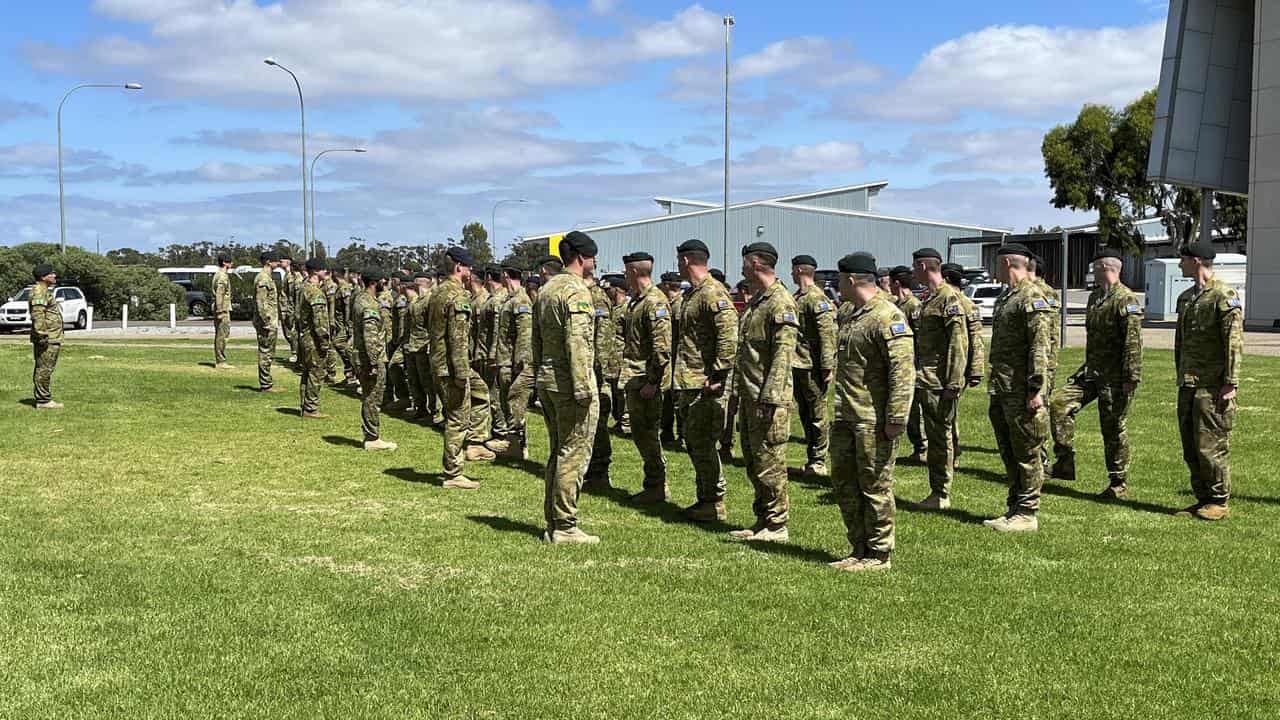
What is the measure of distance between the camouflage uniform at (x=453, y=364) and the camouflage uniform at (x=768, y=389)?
10.4 feet

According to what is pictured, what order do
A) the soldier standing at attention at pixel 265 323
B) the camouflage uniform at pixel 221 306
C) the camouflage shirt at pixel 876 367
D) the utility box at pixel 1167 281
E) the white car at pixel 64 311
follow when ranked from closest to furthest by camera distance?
1. the camouflage shirt at pixel 876 367
2. the soldier standing at attention at pixel 265 323
3. the camouflage uniform at pixel 221 306
4. the white car at pixel 64 311
5. the utility box at pixel 1167 281

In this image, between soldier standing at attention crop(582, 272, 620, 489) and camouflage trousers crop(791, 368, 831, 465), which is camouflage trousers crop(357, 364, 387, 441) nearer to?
soldier standing at attention crop(582, 272, 620, 489)

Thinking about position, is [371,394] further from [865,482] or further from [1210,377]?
[1210,377]

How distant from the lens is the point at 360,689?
5.47 m

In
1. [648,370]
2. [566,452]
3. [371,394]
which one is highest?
[648,370]

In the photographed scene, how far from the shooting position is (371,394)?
13.4m

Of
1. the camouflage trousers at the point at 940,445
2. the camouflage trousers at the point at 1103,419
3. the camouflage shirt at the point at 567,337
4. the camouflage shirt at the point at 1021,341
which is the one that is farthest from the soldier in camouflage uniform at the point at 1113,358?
the camouflage shirt at the point at 567,337

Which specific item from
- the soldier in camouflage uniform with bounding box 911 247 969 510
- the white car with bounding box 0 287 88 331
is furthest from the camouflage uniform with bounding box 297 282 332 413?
the white car with bounding box 0 287 88 331

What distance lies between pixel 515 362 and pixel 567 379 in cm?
459

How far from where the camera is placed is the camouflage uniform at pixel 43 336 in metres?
16.1

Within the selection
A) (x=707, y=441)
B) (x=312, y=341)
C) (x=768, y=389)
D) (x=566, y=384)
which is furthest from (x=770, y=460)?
(x=312, y=341)

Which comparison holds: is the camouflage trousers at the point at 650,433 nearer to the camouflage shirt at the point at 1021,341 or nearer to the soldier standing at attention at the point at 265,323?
the camouflage shirt at the point at 1021,341

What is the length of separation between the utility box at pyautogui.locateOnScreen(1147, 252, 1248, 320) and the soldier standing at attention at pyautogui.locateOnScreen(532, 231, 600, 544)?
136 feet

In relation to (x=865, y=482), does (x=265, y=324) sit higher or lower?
higher
